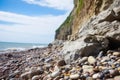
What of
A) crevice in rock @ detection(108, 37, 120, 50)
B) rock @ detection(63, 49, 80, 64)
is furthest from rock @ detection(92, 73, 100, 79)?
crevice in rock @ detection(108, 37, 120, 50)

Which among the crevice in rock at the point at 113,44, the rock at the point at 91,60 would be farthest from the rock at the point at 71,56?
the crevice in rock at the point at 113,44

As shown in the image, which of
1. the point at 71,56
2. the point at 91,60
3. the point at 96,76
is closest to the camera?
the point at 96,76

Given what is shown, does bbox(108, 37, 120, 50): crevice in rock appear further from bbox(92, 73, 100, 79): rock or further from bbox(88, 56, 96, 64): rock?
bbox(92, 73, 100, 79): rock

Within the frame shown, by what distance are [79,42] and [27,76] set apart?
253 cm

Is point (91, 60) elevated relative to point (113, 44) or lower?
lower

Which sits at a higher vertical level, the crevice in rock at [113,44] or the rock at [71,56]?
the crevice in rock at [113,44]

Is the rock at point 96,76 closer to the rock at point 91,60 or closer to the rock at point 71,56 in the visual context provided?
the rock at point 91,60

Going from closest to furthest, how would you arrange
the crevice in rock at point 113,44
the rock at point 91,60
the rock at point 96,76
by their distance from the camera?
the rock at point 96,76, the rock at point 91,60, the crevice in rock at point 113,44

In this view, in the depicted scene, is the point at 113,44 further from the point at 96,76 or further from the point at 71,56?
the point at 96,76

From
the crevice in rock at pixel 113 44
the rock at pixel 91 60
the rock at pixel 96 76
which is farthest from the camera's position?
the crevice in rock at pixel 113 44

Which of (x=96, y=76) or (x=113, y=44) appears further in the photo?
(x=113, y=44)

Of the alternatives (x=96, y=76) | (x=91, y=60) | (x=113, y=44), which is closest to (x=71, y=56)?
(x=91, y=60)

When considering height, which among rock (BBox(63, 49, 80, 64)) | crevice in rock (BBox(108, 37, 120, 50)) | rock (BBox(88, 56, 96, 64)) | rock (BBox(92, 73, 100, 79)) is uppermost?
crevice in rock (BBox(108, 37, 120, 50))

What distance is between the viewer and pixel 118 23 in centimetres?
940
